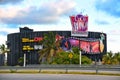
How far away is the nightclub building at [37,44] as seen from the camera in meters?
143

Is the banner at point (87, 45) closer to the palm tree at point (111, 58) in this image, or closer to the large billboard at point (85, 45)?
the large billboard at point (85, 45)

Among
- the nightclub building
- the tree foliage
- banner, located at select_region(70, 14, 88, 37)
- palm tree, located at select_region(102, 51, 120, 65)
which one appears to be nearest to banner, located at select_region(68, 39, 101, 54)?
the nightclub building

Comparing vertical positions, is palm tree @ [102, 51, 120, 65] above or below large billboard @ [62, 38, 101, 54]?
below

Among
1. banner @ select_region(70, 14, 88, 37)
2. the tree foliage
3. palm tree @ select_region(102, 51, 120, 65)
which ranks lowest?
palm tree @ select_region(102, 51, 120, 65)

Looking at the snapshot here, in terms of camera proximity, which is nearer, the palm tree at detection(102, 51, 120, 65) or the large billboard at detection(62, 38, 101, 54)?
the palm tree at detection(102, 51, 120, 65)

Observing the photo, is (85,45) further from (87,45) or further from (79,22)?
(79,22)

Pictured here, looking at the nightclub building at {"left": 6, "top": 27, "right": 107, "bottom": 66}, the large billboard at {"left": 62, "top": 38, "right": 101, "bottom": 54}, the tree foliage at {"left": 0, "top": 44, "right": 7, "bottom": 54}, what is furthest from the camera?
the tree foliage at {"left": 0, "top": 44, "right": 7, "bottom": 54}

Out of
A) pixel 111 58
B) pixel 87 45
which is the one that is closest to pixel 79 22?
pixel 87 45

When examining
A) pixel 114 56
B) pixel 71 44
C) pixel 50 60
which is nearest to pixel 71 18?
pixel 71 44

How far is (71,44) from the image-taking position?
140750 mm

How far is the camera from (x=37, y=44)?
14450 cm

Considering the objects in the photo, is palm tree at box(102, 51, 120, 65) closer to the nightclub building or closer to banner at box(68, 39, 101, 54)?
banner at box(68, 39, 101, 54)

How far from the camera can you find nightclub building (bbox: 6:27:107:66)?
14262 centimetres

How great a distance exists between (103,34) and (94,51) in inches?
370
